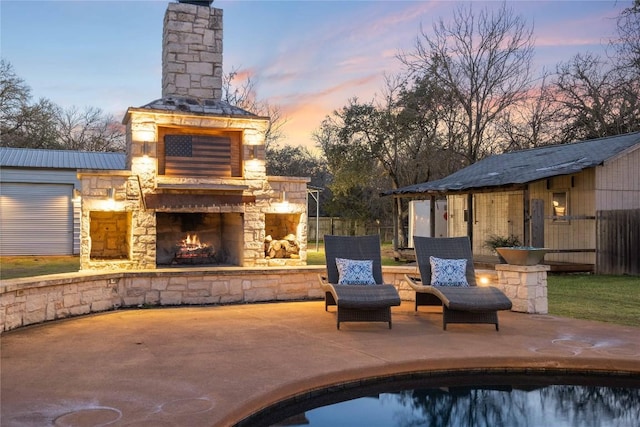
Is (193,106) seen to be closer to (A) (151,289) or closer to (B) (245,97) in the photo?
(A) (151,289)

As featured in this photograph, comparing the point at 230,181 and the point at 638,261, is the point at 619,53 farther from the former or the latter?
the point at 230,181

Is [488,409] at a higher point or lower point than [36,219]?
lower

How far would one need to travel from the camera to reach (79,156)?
2053 cm

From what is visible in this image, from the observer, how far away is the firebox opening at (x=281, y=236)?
1332 centimetres

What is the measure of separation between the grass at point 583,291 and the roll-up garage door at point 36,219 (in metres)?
0.80

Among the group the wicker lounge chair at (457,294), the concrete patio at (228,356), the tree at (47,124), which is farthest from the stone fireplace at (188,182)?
the tree at (47,124)

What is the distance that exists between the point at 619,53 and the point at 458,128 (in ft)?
21.6

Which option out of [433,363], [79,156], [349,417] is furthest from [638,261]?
[79,156]

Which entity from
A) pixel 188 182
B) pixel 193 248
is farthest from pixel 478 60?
pixel 188 182

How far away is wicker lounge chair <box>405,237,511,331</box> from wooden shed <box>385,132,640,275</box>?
5242mm

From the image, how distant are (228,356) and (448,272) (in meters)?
3.58

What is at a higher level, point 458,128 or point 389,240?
point 458,128

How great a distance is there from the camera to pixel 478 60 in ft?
77.5

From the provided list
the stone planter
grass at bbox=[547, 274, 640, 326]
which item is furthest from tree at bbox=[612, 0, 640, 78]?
the stone planter
